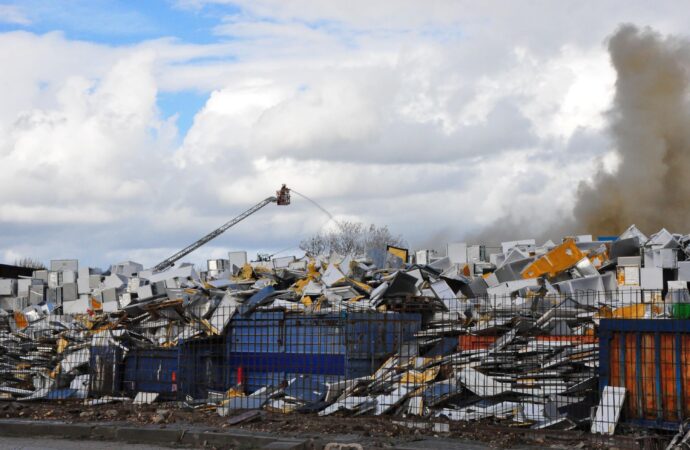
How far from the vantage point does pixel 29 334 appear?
16.9 m

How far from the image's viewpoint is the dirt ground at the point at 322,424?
34.9 feet

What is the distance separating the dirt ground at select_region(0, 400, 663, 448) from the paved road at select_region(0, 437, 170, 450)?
88 cm

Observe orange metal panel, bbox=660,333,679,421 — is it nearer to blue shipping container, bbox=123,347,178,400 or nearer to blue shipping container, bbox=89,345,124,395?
blue shipping container, bbox=123,347,178,400

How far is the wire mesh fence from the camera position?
10.9 metres

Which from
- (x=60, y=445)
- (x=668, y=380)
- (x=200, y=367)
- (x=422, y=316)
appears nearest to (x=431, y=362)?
(x=422, y=316)

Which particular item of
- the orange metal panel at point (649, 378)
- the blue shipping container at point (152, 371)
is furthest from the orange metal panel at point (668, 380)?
the blue shipping container at point (152, 371)

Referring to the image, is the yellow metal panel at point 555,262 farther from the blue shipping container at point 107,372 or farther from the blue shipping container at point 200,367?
the blue shipping container at point 107,372

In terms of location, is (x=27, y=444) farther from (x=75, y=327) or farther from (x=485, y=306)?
(x=485, y=306)

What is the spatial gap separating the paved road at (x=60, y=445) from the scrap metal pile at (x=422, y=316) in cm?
187

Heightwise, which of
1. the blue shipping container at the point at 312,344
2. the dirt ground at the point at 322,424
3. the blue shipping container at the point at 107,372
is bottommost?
the dirt ground at the point at 322,424

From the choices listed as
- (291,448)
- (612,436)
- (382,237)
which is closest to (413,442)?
(291,448)

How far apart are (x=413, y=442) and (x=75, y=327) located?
8343 millimetres

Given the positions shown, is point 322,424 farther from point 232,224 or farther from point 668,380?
point 232,224

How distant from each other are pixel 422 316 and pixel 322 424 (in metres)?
2.85
